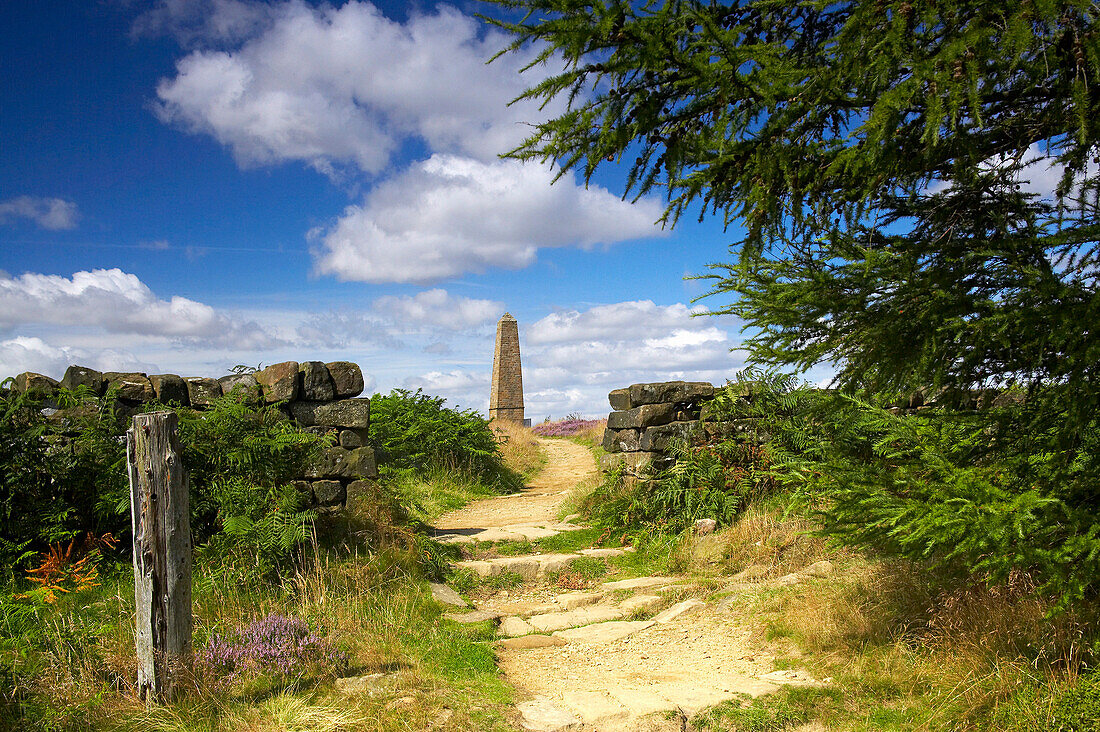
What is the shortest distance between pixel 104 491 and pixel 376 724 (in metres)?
3.99

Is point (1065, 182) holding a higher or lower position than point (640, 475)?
higher

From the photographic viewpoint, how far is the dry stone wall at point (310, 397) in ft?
23.2

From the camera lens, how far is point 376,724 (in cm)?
392

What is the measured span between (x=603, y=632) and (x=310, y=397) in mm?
4072

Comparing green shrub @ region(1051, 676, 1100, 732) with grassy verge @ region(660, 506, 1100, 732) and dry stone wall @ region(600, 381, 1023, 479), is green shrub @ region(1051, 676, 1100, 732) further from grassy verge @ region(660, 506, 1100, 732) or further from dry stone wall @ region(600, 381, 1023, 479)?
dry stone wall @ region(600, 381, 1023, 479)

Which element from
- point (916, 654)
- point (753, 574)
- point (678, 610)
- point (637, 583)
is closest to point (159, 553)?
point (678, 610)

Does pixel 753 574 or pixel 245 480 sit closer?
pixel 245 480

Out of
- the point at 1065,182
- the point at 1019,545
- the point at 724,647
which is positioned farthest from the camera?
the point at 724,647

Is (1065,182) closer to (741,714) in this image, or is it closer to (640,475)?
(741,714)

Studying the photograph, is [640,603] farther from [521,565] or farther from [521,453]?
[521,453]

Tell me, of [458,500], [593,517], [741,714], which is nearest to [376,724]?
[741,714]

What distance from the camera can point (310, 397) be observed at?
759 cm

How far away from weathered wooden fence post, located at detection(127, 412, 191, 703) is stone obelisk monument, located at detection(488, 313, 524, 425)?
1850cm

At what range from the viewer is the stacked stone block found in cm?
956
